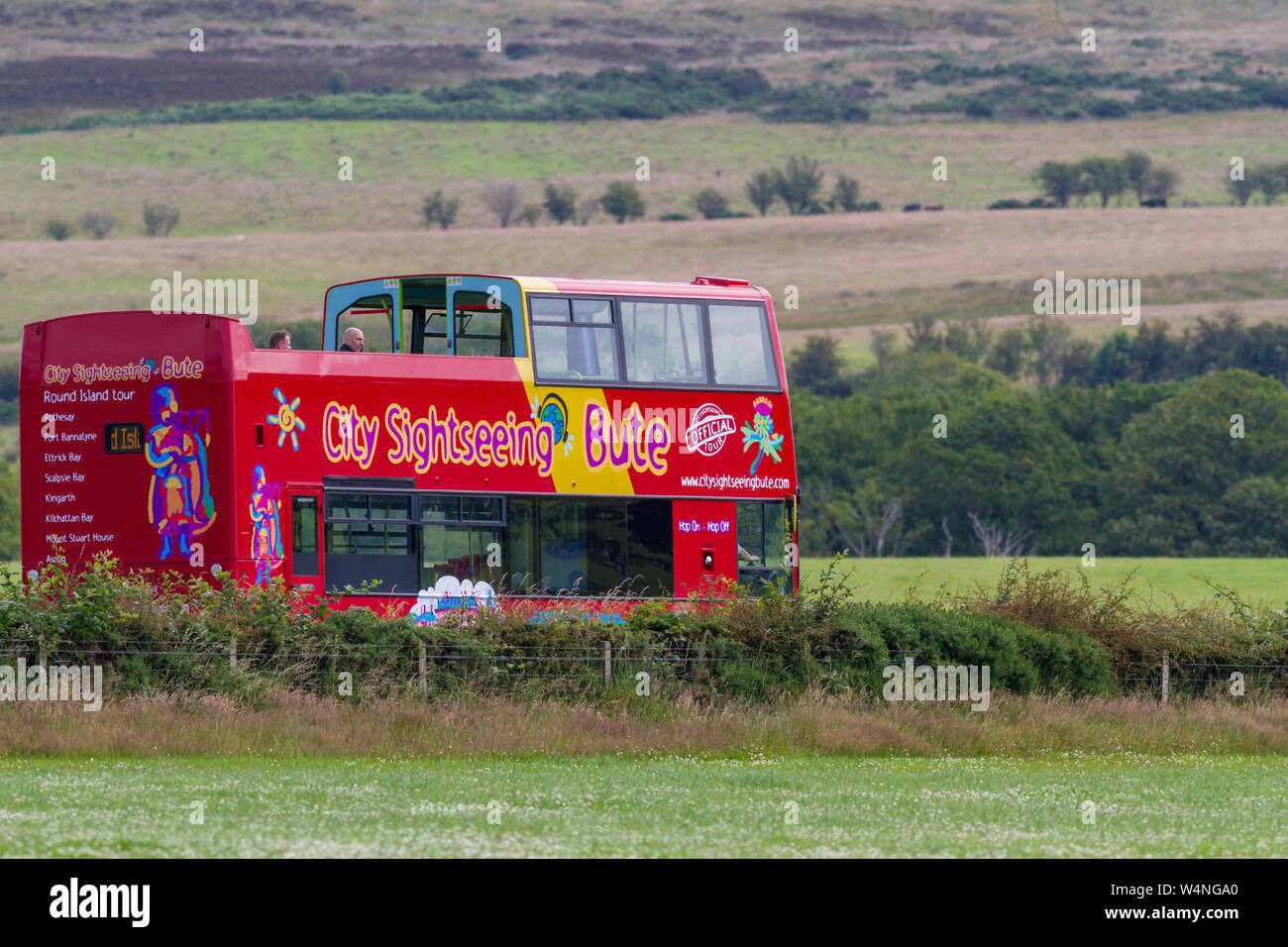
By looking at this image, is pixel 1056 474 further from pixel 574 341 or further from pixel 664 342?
pixel 574 341

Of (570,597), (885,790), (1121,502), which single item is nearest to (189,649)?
(570,597)

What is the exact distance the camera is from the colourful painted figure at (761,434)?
86.3ft

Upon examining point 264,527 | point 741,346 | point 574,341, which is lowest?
point 264,527

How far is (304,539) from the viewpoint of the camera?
928 inches

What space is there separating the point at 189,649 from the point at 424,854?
356 inches

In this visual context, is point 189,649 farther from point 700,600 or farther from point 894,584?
point 894,584


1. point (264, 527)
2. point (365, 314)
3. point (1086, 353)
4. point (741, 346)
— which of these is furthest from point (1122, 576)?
point (1086, 353)

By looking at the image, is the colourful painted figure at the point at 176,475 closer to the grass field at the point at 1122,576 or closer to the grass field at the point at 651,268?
the grass field at the point at 1122,576

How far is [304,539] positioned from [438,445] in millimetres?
2039

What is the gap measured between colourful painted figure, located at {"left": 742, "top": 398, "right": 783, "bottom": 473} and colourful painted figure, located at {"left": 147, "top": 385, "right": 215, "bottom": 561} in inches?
284

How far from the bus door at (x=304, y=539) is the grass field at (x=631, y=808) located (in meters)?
3.97

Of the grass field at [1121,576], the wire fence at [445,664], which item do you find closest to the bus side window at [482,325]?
the wire fence at [445,664]

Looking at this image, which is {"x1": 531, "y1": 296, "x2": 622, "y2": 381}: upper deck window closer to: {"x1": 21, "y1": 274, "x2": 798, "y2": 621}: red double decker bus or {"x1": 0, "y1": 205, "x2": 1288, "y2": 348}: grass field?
{"x1": 21, "y1": 274, "x2": 798, "y2": 621}: red double decker bus

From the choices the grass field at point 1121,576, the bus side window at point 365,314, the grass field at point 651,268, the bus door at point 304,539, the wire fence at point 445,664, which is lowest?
the grass field at point 1121,576
